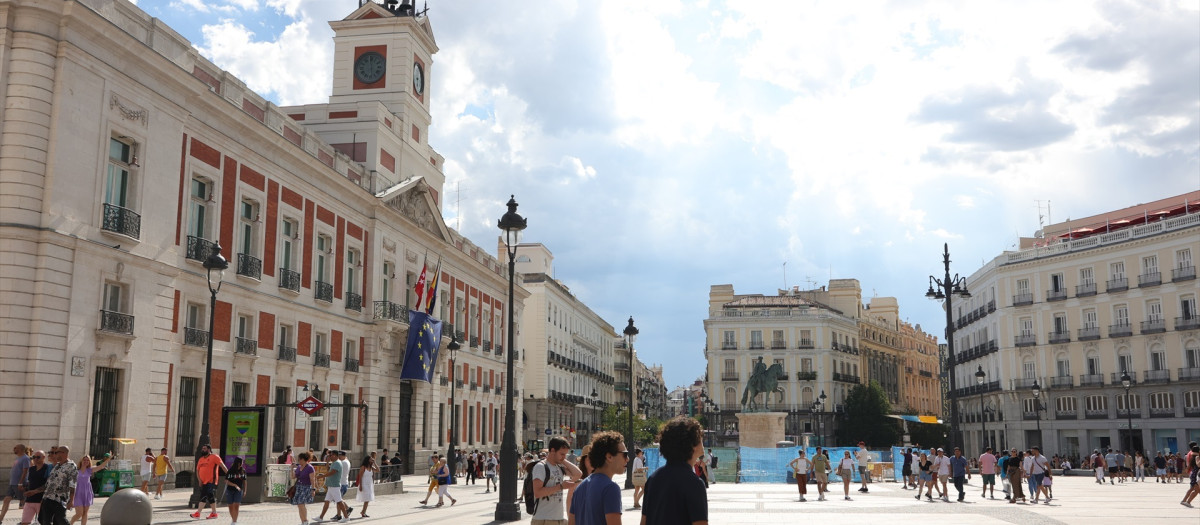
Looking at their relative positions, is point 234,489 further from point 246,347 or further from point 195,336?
point 246,347

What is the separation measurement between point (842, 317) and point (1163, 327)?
42.1m

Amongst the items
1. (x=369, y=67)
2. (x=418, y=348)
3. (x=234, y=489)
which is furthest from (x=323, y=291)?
(x=234, y=489)

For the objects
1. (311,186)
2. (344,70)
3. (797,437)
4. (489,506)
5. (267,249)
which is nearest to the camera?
(489,506)

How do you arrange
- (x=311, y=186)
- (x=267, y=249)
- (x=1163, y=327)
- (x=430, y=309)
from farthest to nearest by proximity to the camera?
(x=1163, y=327)
(x=430, y=309)
(x=311, y=186)
(x=267, y=249)

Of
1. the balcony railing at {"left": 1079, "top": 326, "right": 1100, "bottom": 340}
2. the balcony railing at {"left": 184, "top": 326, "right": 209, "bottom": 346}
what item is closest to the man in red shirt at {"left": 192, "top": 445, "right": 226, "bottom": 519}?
the balcony railing at {"left": 184, "top": 326, "right": 209, "bottom": 346}

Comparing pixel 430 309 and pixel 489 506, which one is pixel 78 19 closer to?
pixel 489 506

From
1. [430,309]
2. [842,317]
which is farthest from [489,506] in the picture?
[842,317]

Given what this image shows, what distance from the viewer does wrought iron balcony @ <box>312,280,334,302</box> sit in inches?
1406

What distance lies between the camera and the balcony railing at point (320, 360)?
35200 mm

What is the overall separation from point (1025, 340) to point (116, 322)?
59.6 metres

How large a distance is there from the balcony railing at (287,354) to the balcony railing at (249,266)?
2.88 meters

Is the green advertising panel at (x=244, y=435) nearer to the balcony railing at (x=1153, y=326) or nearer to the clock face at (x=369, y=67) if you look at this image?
the clock face at (x=369, y=67)

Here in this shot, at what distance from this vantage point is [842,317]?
100375mm

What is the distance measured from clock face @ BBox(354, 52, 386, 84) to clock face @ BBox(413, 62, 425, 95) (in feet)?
5.95
